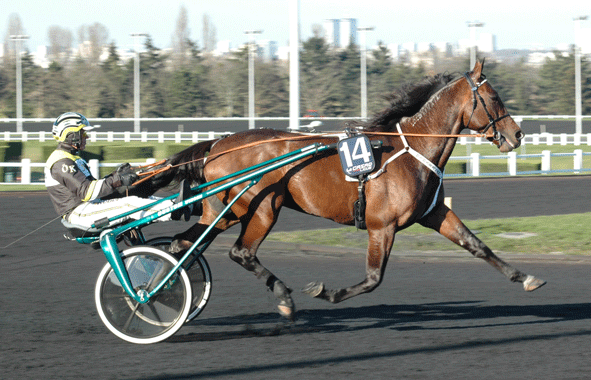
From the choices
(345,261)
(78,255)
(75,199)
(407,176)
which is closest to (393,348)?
(407,176)

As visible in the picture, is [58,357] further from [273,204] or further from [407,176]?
[407,176]

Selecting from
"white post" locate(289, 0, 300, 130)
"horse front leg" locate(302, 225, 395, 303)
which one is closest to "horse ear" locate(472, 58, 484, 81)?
"horse front leg" locate(302, 225, 395, 303)

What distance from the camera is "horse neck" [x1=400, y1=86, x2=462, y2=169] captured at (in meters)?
6.22

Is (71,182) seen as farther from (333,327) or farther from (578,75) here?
(578,75)

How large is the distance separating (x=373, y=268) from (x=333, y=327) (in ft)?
1.75

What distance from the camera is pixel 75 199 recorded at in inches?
228

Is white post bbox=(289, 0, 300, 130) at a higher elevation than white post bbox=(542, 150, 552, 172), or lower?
higher

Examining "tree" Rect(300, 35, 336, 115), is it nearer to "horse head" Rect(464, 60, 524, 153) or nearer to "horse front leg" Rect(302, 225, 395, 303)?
"horse head" Rect(464, 60, 524, 153)

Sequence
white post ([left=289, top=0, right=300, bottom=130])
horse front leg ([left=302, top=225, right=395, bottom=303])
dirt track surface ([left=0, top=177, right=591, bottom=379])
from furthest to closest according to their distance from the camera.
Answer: white post ([left=289, top=0, right=300, bottom=130]), horse front leg ([left=302, top=225, right=395, bottom=303]), dirt track surface ([left=0, top=177, right=591, bottom=379])

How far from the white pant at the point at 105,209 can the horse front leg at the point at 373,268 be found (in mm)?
1235

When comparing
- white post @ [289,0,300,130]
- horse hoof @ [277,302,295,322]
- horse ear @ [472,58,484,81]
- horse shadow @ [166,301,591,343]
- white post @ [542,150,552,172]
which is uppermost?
white post @ [289,0,300,130]

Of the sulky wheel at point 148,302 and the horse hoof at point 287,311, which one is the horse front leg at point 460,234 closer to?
the horse hoof at point 287,311

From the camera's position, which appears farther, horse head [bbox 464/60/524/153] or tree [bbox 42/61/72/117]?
tree [bbox 42/61/72/117]

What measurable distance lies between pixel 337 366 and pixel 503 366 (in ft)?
3.28
